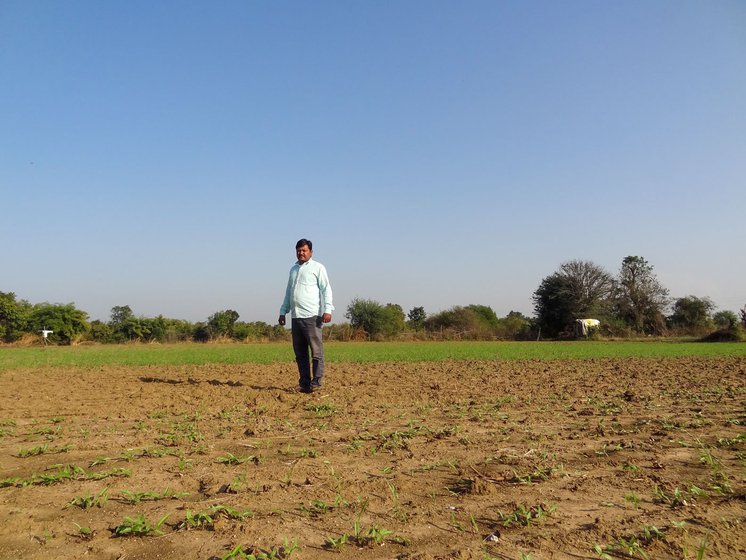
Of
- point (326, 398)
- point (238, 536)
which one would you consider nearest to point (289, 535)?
point (238, 536)

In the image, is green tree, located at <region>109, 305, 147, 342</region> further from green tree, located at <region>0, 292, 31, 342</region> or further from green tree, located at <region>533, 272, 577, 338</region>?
green tree, located at <region>533, 272, 577, 338</region>

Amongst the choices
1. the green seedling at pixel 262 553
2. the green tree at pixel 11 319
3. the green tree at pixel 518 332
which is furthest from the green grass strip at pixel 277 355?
the green tree at pixel 518 332

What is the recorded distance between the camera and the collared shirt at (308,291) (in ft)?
23.3

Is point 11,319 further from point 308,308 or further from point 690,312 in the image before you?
point 690,312

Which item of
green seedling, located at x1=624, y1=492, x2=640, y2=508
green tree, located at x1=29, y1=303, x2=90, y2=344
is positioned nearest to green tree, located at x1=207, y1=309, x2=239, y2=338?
green tree, located at x1=29, y1=303, x2=90, y2=344

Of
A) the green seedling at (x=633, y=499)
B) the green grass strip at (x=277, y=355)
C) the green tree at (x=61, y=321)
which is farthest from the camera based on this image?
the green tree at (x=61, y=321)

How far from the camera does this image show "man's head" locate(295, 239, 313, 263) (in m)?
7.19

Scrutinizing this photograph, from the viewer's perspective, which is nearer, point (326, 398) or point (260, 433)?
point (260, 433)

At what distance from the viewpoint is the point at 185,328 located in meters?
45.0

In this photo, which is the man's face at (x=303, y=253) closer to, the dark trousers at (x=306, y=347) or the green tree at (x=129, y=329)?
the dark trousers at (x=306, y=347)

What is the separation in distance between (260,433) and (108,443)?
1.20 meters

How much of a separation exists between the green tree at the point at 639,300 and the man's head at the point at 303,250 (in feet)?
165

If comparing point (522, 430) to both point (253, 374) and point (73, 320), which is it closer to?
point (253, 374)

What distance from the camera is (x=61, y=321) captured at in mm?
35250
